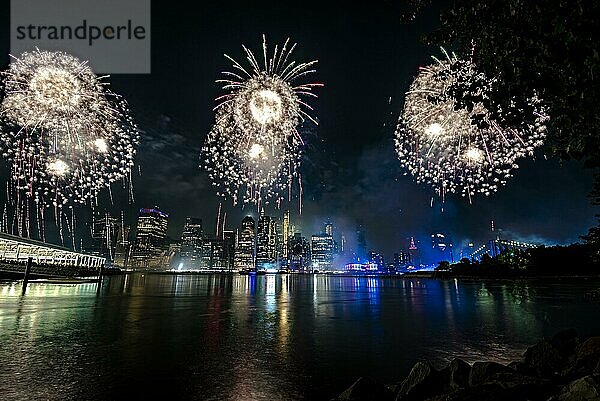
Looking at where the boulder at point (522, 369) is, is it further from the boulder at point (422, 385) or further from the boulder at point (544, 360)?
the boulder at point (422, 385)

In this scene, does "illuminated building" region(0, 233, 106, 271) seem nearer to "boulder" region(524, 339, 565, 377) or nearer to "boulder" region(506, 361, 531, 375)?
"boulder" region(506, 361, 531, 375)

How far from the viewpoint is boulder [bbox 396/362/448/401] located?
8336 millimetres

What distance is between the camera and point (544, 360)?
34.2 ft

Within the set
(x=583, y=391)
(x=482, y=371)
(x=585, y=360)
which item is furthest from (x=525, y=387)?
(x=585, y=360)

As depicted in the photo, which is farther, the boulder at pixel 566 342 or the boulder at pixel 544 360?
the boulder at pixel 566 342

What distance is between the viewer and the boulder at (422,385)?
834cm

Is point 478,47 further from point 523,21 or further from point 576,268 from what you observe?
point 576,268

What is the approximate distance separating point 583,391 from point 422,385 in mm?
3142

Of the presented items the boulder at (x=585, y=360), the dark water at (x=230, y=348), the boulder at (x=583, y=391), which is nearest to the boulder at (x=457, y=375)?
the boulder at (x=585, y=360)

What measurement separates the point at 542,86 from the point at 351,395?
28.0ft

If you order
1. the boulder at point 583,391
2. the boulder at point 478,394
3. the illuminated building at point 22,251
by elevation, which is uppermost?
the illuminated building at point 22,251

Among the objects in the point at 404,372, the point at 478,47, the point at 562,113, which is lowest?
the point at 404,372

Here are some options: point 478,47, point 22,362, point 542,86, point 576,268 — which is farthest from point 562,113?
point 576,268

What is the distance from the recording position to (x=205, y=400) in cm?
927
